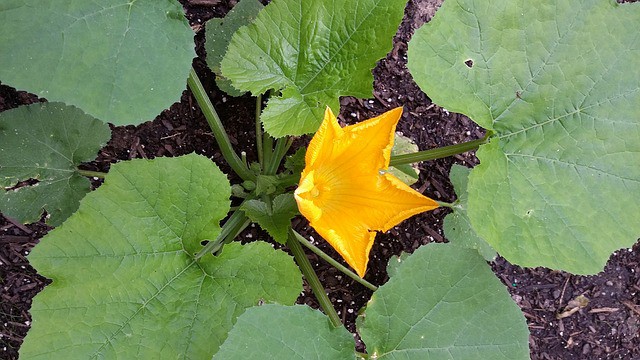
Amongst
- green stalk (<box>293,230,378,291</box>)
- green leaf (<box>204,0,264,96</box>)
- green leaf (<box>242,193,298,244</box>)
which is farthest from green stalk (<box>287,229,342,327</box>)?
green leaf (<box>204,0,264,96</box>)

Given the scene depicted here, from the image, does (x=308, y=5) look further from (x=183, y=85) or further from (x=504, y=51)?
(x=504, y=51)

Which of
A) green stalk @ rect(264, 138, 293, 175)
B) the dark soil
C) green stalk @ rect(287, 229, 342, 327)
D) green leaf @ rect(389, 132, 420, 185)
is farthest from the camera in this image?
green leaf @ rect(389, 132, 420, 185)

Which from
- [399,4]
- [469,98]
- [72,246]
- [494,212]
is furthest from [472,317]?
[72,246]

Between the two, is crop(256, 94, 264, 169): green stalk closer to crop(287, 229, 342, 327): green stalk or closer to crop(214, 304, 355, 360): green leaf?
crop(287, 229, 342, 327): green stalk

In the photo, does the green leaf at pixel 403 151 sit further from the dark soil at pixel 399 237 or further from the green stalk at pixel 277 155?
the green stalk at pixel 277 155

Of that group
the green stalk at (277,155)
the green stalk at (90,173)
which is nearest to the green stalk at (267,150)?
the green stalk at (277,155)
